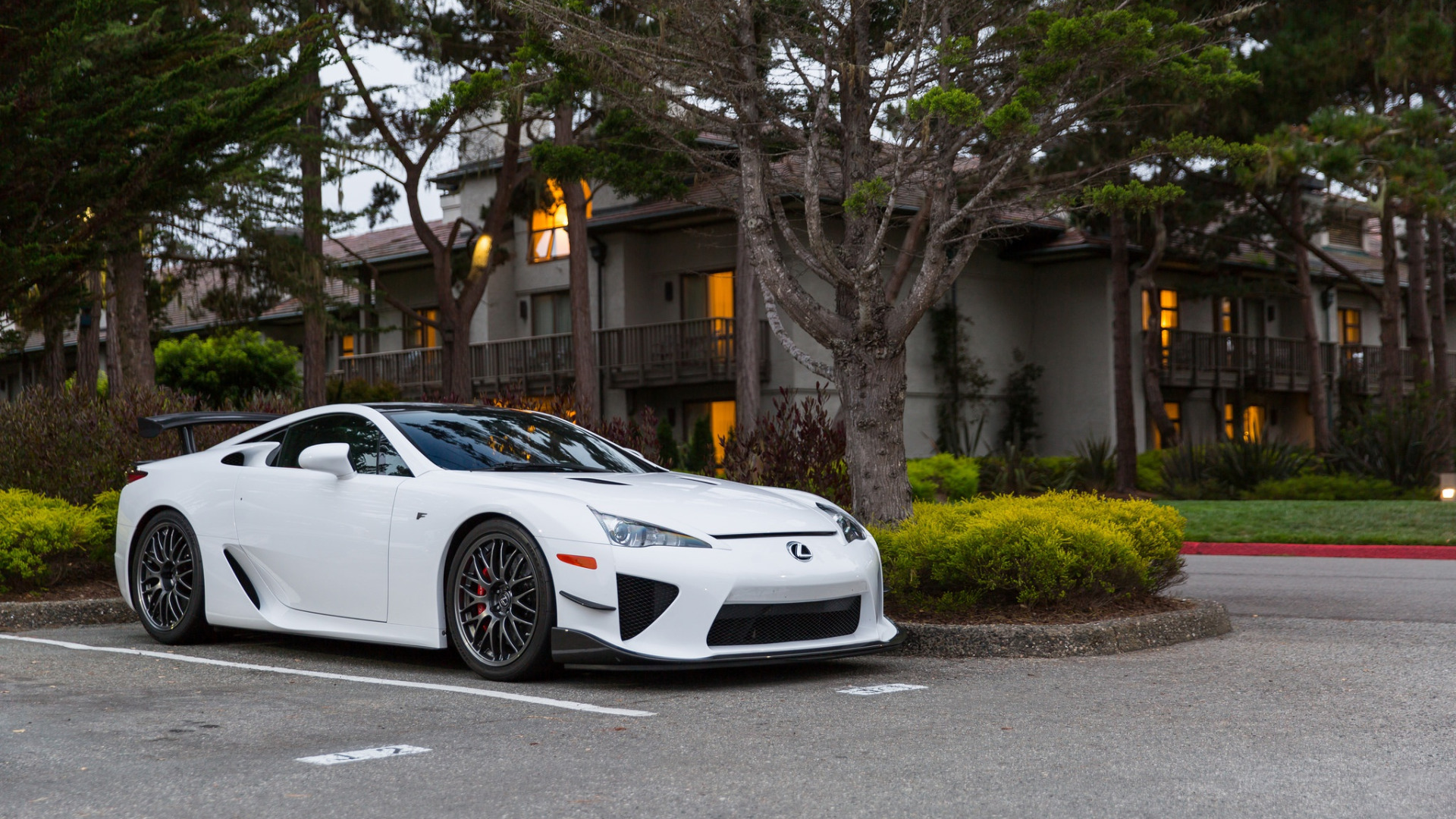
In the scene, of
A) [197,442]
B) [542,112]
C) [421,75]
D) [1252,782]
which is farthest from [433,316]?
[1252,782]

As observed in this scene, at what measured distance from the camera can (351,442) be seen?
26.0ft

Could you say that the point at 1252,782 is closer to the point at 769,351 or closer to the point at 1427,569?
the point at 1427,569

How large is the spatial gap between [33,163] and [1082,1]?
8.16 m

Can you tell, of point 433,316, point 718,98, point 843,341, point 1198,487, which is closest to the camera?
point 843,341

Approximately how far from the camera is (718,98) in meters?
10.7

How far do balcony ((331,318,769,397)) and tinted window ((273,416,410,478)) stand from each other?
20.6m

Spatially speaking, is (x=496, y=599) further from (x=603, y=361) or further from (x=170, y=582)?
(x=603, y=361)

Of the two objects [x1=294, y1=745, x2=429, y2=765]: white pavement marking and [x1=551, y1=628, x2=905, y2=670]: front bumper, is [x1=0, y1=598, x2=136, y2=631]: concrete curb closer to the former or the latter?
[x1=551, y1=628, x2=905, y2=670]: front bumper

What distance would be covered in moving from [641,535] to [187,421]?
448cm

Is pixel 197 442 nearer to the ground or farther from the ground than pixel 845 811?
farther from the ground

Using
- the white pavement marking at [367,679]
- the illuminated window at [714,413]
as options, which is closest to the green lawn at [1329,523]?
the white pavement marking at [367,679]

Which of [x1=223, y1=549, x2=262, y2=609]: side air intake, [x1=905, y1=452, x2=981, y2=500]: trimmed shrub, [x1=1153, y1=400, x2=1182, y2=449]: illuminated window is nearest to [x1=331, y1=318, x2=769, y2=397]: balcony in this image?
[x1=905, y1=452, x2=981, y2=500]: trimmed shrub

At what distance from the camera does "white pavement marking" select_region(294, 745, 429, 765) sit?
195 inches

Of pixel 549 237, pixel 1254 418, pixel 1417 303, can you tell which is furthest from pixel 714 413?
pixel 1254 418
